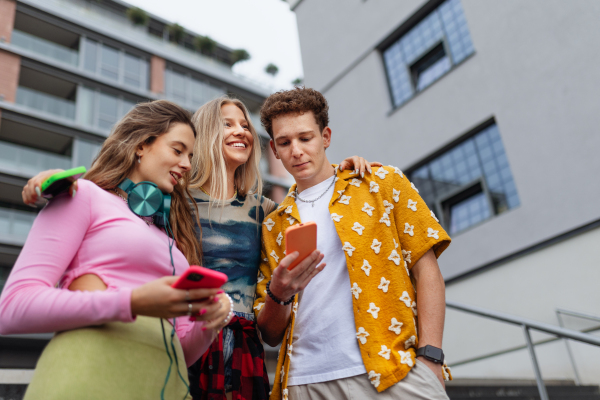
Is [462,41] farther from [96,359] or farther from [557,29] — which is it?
[96,359]

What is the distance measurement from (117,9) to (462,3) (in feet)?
76.0

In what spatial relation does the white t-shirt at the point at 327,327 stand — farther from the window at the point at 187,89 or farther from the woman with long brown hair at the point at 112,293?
the window at the point at 187,89

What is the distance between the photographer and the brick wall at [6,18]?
20.4m

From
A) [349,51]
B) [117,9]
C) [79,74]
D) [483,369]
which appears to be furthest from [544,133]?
[117,9]

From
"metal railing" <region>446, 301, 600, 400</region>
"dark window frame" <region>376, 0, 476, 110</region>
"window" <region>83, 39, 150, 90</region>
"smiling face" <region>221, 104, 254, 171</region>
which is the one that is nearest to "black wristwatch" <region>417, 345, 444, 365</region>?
"smiling face" <region>221, 104, 254, 171</region>

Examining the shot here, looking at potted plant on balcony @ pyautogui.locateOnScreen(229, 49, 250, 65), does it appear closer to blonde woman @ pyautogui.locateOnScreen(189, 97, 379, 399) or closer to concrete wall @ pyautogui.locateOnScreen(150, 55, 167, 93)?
concrete wall @ pyautogui.locateOnScreen(150, 55, 167, 93)

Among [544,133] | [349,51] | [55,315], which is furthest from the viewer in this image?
[349,51]

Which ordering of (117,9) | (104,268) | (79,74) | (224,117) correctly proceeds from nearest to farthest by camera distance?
(104,268), (224,117), (79,74), (117,9)

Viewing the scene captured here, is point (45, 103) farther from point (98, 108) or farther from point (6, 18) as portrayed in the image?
point (6, 18)

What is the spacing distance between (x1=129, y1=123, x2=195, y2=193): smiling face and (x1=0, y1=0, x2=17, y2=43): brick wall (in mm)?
23190

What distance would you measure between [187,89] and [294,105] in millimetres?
24489

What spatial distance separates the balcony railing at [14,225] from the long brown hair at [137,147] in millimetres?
19096

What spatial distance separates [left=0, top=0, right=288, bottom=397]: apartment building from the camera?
19.9 metres

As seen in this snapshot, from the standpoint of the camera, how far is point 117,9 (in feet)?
85.8
